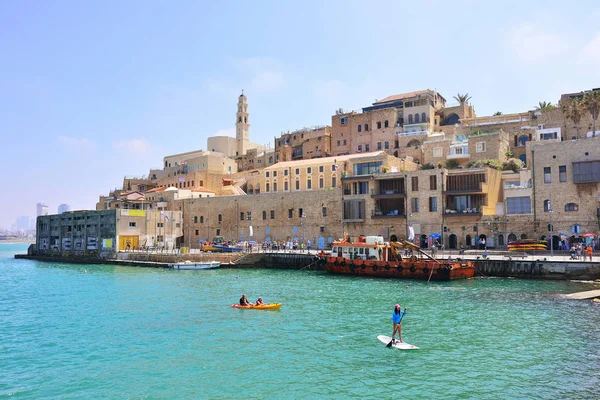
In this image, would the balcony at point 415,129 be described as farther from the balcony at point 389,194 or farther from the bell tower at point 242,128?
the bell tower at point 242,128

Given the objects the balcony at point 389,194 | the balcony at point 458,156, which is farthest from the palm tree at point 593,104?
the balcony at point 389,194

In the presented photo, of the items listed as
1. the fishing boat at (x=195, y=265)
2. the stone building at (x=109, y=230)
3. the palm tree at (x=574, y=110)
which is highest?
the palm tree at (x=574, y=110)

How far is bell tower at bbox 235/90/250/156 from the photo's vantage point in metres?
97.4

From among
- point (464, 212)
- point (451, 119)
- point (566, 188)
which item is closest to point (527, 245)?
point (566, 188)

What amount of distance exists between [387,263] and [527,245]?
1186cm

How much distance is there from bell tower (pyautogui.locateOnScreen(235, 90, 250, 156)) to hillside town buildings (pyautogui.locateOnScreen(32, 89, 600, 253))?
11697 millimetres

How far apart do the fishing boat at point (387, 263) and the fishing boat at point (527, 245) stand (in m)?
5.76

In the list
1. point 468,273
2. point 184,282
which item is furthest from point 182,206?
point 468,273

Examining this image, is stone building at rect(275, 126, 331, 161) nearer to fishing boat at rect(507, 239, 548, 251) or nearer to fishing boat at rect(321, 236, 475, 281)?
fishing boat at rect(321, 236, 475, 281)

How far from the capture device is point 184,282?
1449 inches

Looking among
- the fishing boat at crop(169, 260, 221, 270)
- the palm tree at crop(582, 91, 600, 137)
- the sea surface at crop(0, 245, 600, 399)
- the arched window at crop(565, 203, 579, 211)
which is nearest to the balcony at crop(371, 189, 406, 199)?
the arched window at crop(565, 203, 579, 211)

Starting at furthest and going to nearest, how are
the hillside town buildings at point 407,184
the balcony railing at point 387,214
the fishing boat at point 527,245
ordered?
the balcony railing at point 387,214
the hillside town buildings at point 407,184
the fishing boat at point 527,245

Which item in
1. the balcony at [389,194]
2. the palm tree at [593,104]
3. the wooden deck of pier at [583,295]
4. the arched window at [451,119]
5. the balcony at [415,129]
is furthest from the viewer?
the arched window at [451,119]

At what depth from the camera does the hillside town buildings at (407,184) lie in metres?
42.9
